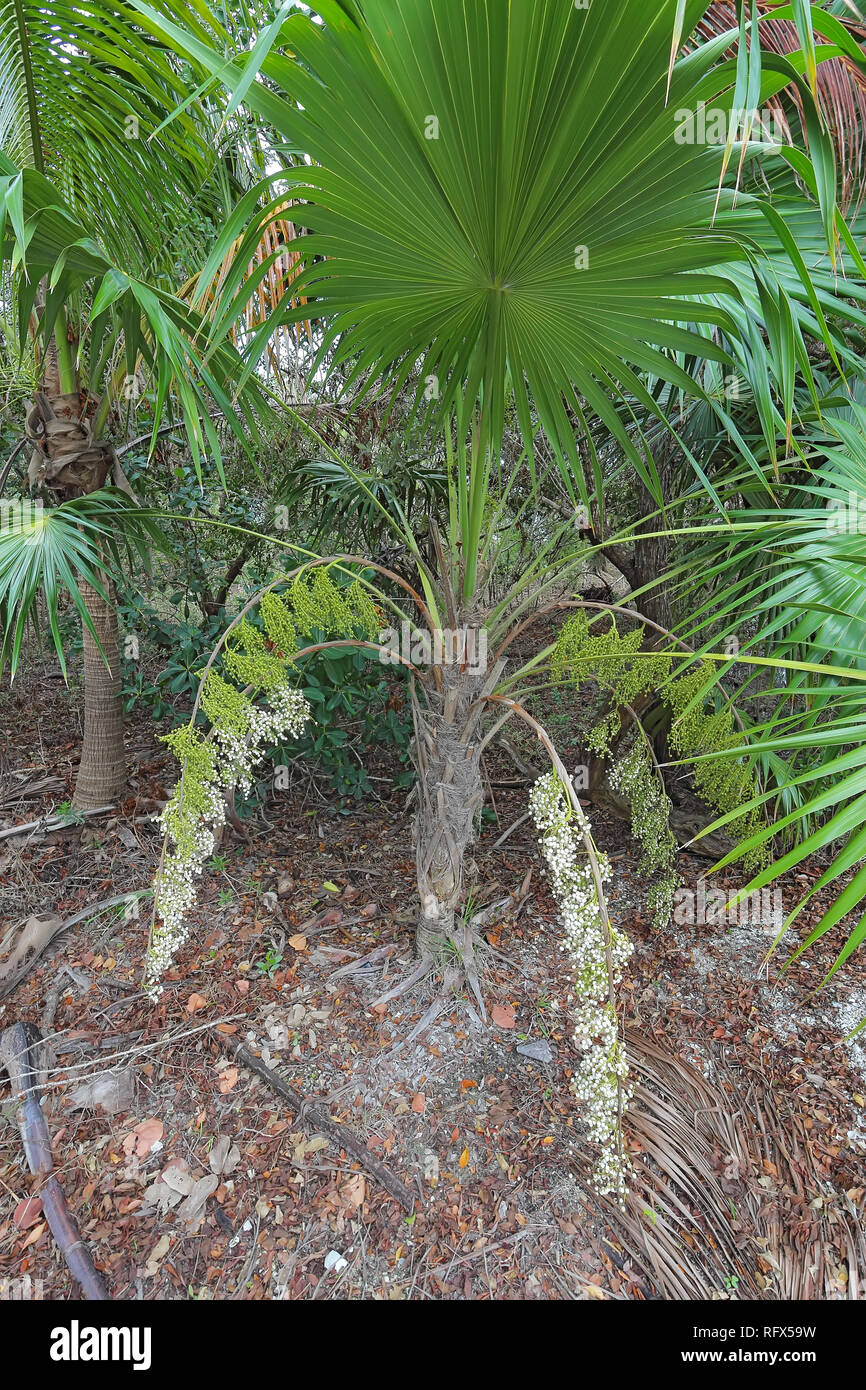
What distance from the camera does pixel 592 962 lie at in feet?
4.33

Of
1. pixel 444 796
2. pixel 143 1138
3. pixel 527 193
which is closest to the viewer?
pixel 527 193

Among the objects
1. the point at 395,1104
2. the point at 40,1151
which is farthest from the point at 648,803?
the point at 40,1151

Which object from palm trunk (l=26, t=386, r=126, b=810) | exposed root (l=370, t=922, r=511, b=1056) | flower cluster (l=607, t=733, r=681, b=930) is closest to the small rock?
exposed root (l=370, t=922, r=511, b=1056)

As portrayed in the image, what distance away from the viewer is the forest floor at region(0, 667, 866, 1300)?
147 cm

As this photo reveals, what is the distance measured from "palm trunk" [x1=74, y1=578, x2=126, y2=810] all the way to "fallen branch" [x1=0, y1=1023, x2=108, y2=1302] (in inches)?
39.1

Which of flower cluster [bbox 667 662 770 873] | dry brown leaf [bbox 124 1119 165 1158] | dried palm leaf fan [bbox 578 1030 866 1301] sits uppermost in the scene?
flower cluster [bbox 667 662 770 873]

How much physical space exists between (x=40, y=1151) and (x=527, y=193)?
2488mm

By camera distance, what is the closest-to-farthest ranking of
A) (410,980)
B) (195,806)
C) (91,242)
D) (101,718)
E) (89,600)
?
(91,242)
(195,806)
(410,980)
(89,600)
(101,718)

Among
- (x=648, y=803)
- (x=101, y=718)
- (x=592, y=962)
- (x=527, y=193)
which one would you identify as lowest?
(x=592, y=962)

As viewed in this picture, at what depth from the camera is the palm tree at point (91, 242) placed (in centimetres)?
131

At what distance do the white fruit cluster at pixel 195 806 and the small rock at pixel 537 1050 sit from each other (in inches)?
44.2

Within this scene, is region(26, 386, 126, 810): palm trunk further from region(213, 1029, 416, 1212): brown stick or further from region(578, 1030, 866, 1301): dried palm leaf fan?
region(578, 1030, 866, 1301): dried palm leaf fan

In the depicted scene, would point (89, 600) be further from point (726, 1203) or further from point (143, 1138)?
point (726, 1203)
